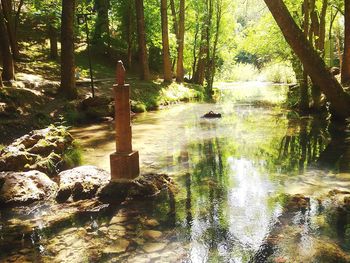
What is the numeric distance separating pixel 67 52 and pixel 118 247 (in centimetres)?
1289

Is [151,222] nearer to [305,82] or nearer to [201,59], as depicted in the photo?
[305,82]

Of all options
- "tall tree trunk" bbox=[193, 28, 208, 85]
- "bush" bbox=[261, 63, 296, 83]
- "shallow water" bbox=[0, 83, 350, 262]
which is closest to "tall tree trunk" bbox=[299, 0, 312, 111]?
"shallow water" bbox=[0, 83, 350, 262]

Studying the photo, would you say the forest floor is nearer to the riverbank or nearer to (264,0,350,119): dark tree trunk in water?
the riverbank

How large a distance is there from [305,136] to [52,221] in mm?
8714

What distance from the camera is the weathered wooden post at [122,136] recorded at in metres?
6.74

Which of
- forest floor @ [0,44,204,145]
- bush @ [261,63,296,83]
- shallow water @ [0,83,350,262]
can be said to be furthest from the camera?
bush @ [261,63,296,83]

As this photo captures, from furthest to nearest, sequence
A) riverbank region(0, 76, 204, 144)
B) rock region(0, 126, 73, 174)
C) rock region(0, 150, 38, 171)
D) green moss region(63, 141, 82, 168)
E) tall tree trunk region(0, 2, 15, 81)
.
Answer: tall tree trunk region(0, 2, 15, 81) < riverbank region(0, 76, 204, 144) < green moss region(63, 141, 82, 168) < rock region(0, 126, 73, 174) < rock region(0, 150, 38, 171)

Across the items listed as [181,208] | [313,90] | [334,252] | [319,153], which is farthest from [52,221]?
[313,90]

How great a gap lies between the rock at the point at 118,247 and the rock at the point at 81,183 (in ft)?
6.19

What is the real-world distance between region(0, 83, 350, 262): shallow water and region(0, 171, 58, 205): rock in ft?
3.17

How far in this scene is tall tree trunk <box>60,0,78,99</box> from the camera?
623 inches

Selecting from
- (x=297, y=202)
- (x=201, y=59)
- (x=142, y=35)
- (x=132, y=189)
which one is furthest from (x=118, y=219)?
(x=201, y=59)

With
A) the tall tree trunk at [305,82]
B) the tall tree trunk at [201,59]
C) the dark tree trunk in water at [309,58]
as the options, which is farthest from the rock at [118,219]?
the tall tree trunk at [201,59]

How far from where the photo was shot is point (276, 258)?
434 centimetres
